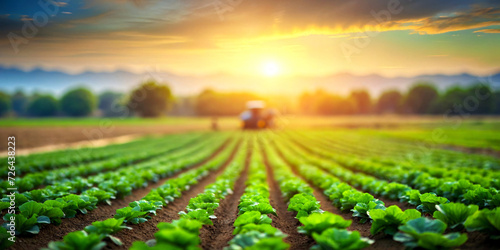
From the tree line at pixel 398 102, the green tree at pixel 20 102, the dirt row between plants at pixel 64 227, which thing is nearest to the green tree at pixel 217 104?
the tree line at pixel 398 102

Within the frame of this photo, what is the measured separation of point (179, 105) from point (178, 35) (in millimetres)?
115584

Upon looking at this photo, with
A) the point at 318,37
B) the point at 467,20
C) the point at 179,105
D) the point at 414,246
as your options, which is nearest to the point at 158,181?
the point at 318,37

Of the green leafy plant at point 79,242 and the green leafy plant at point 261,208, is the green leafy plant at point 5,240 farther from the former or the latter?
the green leafy plant at point 261,208

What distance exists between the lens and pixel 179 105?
405 feet

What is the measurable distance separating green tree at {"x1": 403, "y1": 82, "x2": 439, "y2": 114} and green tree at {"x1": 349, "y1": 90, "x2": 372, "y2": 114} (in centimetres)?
1590

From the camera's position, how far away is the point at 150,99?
3068 inches

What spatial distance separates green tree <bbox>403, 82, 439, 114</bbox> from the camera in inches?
3858

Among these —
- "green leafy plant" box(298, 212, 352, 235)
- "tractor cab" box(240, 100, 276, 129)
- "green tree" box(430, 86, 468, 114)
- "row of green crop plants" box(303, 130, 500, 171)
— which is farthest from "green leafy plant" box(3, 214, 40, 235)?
"green tree" box(430, 86, 468, 114)

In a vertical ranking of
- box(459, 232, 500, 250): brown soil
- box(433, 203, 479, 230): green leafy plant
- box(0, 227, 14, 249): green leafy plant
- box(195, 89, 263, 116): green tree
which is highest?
box(195, 89, 263, 116): green tree

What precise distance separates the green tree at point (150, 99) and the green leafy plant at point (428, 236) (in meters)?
72.2

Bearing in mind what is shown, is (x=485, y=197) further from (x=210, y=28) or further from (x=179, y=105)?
(x=179, y=105)

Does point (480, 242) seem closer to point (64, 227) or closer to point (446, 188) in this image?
point (446, 188)

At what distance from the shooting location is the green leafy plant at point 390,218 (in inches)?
196

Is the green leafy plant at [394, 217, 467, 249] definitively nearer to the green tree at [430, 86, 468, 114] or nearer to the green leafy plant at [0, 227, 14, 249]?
the green leafy plant at [0, 227, 14, 249]
